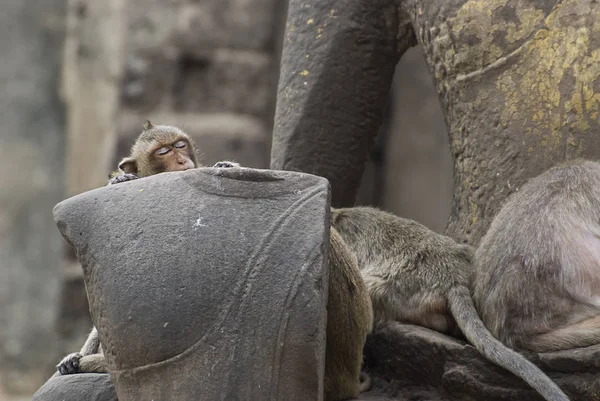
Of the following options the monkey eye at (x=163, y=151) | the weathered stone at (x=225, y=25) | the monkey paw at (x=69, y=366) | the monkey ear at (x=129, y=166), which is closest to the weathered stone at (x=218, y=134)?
the weathered stone at (x=225, y=25)

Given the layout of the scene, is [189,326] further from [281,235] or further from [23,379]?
[23,379]

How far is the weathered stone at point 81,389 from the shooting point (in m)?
2.79

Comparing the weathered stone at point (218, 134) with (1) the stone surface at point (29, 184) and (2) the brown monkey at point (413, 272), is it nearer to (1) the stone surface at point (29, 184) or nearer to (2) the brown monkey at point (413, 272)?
(1) the stone surface at point (29, 184)

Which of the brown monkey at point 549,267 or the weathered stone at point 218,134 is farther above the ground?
the brown monkey at point 549,267

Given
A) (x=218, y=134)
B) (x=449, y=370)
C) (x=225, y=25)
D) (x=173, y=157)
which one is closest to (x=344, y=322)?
(x=449, y=370)

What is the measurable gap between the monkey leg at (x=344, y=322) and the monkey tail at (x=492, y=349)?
0.78 feet

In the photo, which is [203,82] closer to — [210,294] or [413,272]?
[413,272]

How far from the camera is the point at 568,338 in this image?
2824 millimetres

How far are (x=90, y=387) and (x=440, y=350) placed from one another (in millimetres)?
806

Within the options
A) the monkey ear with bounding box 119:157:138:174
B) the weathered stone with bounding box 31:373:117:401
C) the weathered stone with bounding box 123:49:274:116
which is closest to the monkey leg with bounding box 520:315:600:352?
the weathered stone with bounding box 31:373:117:401

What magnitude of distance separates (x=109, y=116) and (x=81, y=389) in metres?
2.98

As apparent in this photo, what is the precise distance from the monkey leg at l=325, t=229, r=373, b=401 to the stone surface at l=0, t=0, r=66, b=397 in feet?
10.8

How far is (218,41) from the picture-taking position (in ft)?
18.3

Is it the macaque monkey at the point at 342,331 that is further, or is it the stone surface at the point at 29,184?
the stone surface at the point at 29,184
